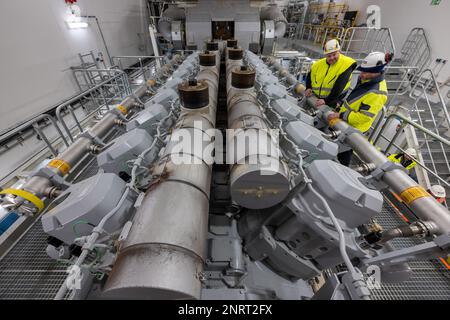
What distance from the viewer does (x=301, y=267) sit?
53.8 inches

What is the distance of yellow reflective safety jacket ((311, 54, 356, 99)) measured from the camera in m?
2.56

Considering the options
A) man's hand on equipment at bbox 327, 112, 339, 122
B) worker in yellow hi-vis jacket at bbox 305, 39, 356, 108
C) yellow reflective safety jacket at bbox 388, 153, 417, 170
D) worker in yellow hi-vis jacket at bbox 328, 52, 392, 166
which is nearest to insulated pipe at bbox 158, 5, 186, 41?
worker in yellow hi-vis jacket at bbox 305, 39, 356, 108

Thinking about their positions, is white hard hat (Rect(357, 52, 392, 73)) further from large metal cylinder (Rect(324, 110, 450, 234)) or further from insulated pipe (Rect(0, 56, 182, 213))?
insulated pipe (Rect(0, 56, 182, 213))

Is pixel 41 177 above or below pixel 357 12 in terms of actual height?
below

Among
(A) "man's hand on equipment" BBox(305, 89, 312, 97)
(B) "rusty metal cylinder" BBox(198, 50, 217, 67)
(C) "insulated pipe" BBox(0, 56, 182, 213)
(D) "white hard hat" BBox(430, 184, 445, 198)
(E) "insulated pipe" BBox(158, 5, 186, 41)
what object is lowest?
(D) "white hard hat" BBox(430, 184, 445, 198)

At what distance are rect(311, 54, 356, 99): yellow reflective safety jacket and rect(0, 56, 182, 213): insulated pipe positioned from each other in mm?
2517

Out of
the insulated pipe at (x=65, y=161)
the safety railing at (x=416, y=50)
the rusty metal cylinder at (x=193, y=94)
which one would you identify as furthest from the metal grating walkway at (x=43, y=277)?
the safety railing at (x=416, y=50)

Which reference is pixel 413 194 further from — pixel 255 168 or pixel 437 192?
pixel 437 192

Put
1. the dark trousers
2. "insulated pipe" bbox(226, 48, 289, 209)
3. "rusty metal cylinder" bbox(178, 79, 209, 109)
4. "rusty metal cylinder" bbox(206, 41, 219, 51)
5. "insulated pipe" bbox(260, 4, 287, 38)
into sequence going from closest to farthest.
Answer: "insulated pipe" bbox(226, 48, 289, 209), "rusty metal cylinder" bbox(178, 79, 209, 109), the dark trousers, "rusty metal cylinder" bbox(206, 41, 219, 51), "insulated pipe" bbox(260, 4, 287, 38)

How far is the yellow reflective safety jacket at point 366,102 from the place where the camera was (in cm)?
207

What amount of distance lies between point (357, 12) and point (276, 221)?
35.5ft

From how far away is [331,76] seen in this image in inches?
104
